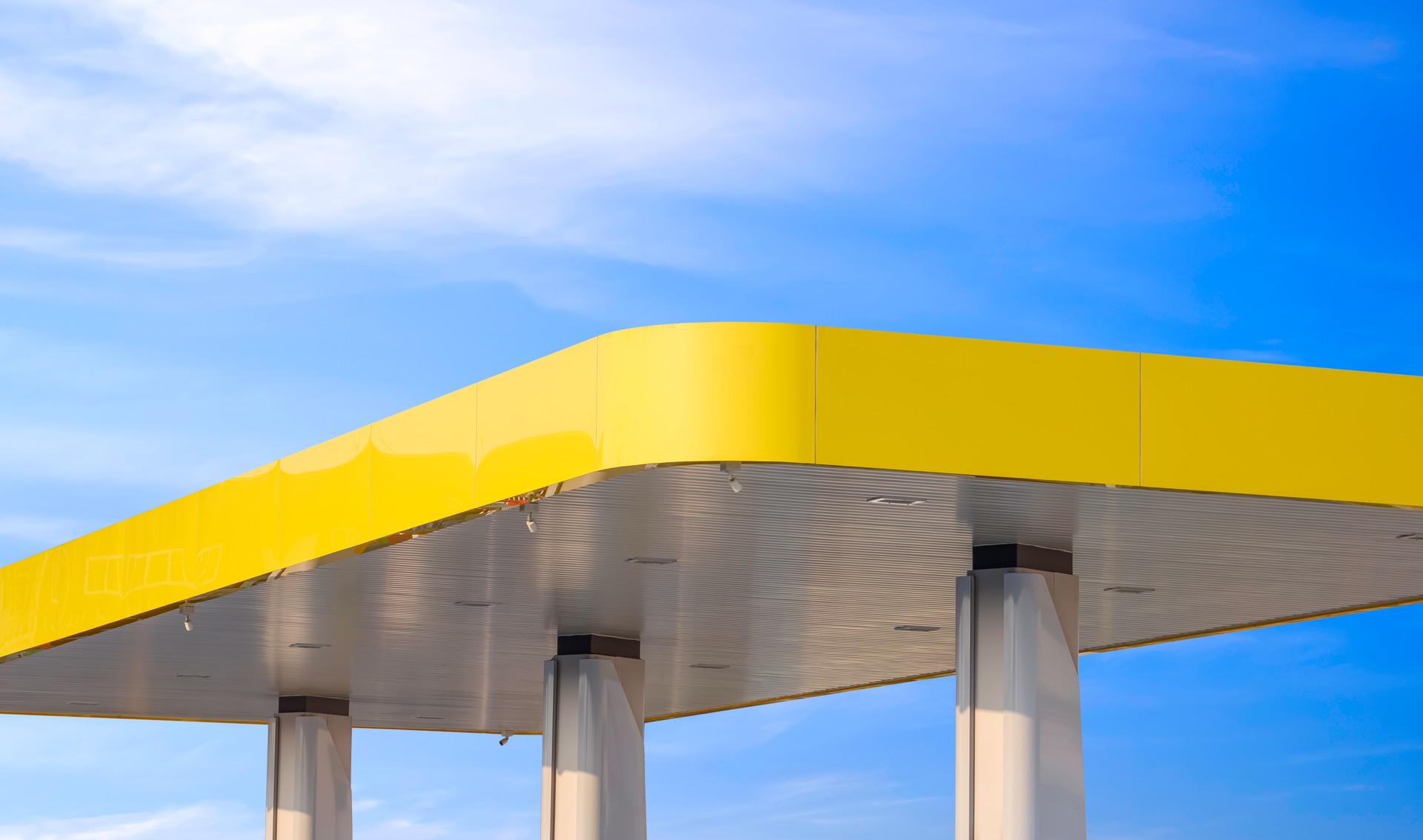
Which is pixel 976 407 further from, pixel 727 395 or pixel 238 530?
pixel 238 530

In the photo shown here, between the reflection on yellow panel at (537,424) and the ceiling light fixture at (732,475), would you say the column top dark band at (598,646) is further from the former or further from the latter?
the ceiling light fixture at (732,475)

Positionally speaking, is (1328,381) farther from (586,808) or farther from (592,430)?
(586,808)

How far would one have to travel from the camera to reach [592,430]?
566 inches

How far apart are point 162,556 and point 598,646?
5.26 metres

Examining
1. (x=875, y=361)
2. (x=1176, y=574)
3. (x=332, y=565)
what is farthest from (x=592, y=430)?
(x=1176, y=574)

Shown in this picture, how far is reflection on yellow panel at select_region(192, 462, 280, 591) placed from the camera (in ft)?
62.3

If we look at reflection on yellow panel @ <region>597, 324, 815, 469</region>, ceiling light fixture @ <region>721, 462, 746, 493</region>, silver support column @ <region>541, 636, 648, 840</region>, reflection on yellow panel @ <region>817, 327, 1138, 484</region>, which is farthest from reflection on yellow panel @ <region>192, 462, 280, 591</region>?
reflection on yellow panel @ <region>817, 327, 1138, 484</region>

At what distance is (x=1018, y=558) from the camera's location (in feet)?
57.6

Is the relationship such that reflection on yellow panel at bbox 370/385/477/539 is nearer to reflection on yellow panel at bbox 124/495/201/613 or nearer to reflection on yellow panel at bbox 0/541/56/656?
reflection on yellow panel at bbox 124/495/201/613

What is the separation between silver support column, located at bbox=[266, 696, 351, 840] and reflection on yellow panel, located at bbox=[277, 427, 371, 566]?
1136 cm

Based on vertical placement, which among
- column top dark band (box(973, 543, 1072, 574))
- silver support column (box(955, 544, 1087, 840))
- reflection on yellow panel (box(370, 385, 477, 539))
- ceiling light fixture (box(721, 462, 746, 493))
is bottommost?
silver support column (box(955, 544, 1087, 840))

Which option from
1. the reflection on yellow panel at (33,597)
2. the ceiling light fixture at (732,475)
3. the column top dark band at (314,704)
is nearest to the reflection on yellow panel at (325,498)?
the ceiling light fixture at (732,475)

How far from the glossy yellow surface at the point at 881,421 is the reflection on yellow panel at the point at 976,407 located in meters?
0.01

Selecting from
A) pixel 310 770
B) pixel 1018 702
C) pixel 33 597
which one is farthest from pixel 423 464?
pixel 310 770
